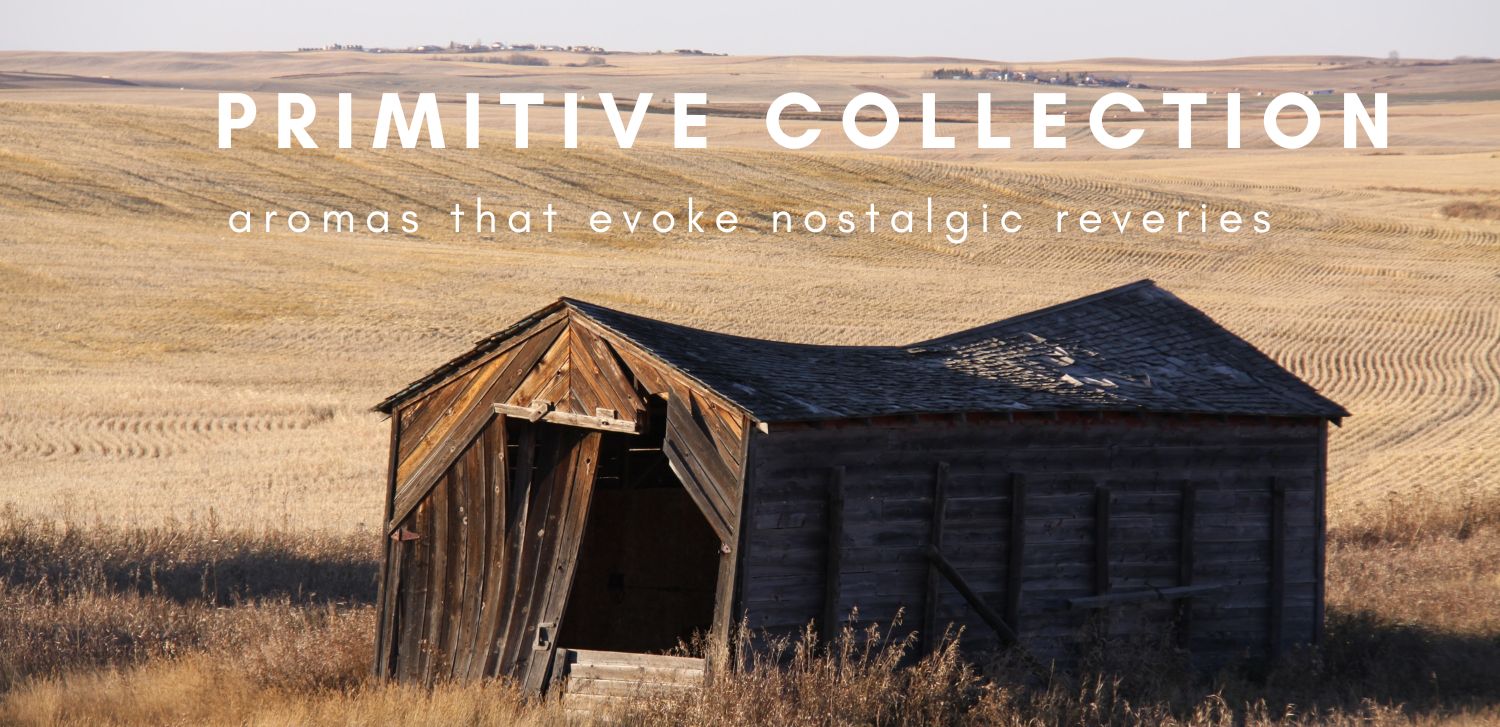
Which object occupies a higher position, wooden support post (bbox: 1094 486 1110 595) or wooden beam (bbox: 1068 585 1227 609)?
wooden support post (bbox: 1094 486 1110 595)

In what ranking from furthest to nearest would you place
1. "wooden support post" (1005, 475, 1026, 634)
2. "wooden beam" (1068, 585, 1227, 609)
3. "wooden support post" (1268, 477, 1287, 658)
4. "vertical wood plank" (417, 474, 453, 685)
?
"wooden support post" (1268, 477, 1287, 658), "wooden beam" (1068, 585, 1227, 609), "wooden support post" (1005, 475, 1026, 634), "vertical wood plank" (417, 474, 453, 685)

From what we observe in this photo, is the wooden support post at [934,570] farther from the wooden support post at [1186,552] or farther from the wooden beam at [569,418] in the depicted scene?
the wooden support post at [1186,552]

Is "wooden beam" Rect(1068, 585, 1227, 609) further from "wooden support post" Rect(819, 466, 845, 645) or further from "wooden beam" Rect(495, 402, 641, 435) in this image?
"wooden beam" Rect(495, 402, 641, 435)

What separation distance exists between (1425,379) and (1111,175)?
103ft

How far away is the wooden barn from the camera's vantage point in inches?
400

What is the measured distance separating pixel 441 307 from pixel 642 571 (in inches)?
881

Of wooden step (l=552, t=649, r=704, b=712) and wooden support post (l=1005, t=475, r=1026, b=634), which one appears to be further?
wooden support post (l=1005, t=475, r=1026, b=634)

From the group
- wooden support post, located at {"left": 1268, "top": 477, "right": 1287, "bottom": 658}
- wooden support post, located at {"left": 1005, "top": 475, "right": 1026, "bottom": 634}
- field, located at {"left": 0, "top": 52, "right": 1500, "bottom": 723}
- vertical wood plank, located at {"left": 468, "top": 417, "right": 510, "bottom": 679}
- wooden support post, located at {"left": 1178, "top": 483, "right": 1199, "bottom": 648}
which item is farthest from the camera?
field, located at {"left": 0, "top": 52, "right": 1500, "bottom": 723}

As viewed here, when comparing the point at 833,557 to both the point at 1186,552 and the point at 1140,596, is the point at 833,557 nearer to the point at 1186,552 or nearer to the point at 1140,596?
the point at 1140,596

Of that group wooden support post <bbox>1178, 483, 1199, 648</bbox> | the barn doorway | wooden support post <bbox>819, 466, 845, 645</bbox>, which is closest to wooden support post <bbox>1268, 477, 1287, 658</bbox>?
wooden support post <bbox>1178, 483, 1199, 648</bbox>

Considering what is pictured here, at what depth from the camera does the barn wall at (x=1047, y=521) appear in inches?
400

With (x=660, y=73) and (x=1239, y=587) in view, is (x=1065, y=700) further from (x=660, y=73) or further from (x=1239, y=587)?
(x=660, y=73)

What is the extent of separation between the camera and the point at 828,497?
10273mm

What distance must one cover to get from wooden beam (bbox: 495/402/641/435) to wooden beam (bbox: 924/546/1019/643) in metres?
2.25
